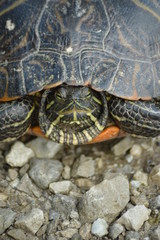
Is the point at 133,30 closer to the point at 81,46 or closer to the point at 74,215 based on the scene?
the point at 81,46

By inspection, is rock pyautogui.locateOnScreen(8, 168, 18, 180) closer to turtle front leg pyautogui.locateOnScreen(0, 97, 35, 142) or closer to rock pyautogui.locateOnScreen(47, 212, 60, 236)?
turtle front leg pyautogui.locateOnScreen(0, 97, 35, 142)

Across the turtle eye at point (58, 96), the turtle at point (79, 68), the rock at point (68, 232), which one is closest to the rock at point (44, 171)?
the turtle at point (79, 68)

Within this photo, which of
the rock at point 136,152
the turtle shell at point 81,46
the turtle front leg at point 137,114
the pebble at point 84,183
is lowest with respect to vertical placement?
the pebble at point 84,183

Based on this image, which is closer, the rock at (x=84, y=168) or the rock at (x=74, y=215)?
the rock at (x=74, y=215)

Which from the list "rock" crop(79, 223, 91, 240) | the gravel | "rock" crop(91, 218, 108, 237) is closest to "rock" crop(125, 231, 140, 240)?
the gravel

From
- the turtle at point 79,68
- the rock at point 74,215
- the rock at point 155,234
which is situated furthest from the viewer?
the turtle at point 79,68

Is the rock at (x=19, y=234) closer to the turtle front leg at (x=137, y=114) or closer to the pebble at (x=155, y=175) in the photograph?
the pebble at (x=155, y=175)

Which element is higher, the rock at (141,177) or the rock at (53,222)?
the rock at (141,177)

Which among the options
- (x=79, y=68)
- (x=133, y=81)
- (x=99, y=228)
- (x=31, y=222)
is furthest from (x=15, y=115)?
(x=99, y=228)

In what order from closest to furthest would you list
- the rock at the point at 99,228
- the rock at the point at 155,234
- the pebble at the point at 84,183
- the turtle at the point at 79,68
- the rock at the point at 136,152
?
the rock at the point at 155,234, the rock at the point at 99,228, the turtle at the point at 79,68, the pebble at the point at 84,183, the rock at the point at 136,152
